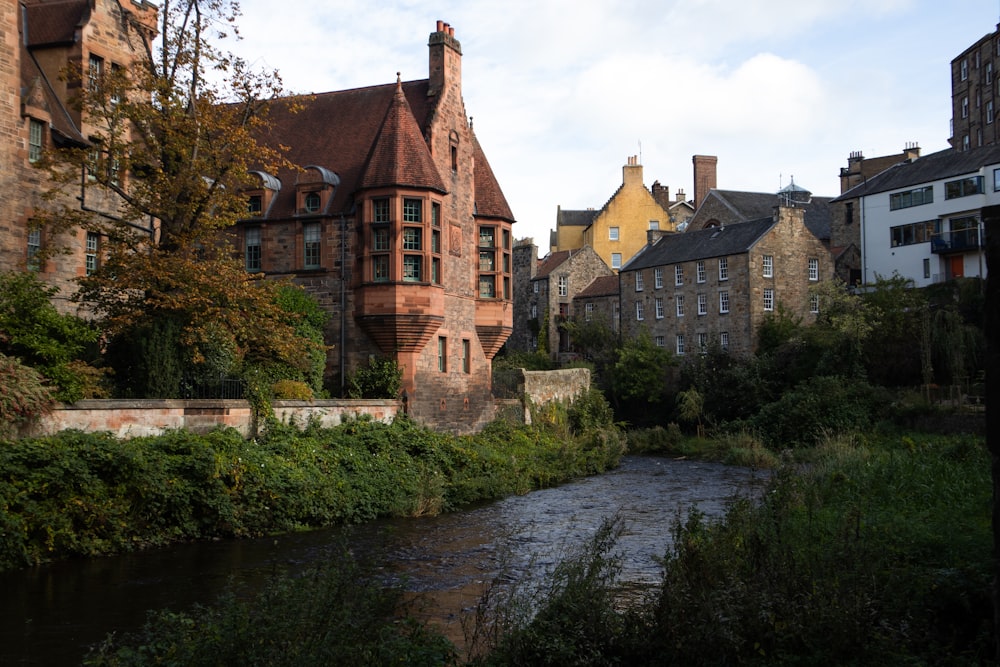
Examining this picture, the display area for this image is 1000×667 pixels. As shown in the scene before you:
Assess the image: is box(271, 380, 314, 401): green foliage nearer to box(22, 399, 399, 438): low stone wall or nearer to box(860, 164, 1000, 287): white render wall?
box(22, 399, 399, 438): low stone wall

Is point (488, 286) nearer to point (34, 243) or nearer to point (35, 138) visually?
point (34, 243)

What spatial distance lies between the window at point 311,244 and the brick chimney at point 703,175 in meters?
48.2

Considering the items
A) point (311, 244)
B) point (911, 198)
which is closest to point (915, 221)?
point (911, 198)

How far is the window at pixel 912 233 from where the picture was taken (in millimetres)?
50250

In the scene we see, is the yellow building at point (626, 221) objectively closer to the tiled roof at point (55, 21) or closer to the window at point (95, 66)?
the window at point (95, 66)

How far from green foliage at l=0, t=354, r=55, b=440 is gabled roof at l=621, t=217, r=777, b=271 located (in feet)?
133

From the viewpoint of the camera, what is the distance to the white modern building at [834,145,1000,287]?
47.9 metres

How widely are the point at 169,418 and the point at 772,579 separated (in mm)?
14268

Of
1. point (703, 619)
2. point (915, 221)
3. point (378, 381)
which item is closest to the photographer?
point (703, 619)

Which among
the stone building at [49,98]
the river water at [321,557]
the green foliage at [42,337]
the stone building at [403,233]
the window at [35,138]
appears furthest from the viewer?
the stone building at [403,233]

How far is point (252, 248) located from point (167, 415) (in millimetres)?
11938

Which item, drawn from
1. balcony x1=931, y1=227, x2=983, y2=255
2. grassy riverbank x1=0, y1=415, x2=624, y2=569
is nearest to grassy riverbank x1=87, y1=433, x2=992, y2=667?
grassy riverbank x1=0, y1=415, x2=624, y2=569

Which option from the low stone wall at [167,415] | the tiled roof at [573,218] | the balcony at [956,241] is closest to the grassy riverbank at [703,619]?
the low stone wall at [167,415]

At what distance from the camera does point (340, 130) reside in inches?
1238
